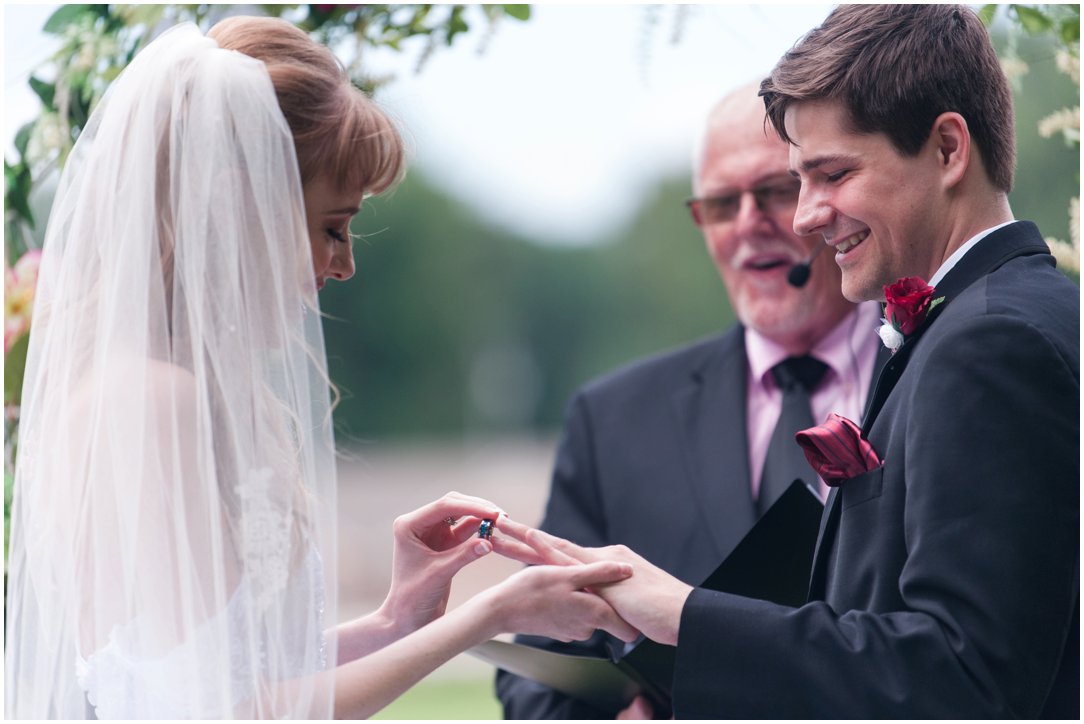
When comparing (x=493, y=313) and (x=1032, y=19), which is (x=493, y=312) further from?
(x=1032, y=19)

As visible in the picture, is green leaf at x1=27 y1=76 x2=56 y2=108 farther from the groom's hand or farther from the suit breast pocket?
the suit breast pocket

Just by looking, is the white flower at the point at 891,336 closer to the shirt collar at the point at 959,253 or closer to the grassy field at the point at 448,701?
the shirt collar at the point at 959,253

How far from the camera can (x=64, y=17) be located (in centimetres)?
356

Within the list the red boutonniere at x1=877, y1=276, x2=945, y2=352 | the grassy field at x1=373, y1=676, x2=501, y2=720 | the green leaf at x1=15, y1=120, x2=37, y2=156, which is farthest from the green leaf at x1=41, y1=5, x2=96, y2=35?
the grassy field at x1=373, y1=676, x2=501, y2=720

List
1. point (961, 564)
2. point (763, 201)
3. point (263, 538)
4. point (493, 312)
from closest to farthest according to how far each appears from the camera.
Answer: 1. point (961, 564)
2. point (263, 538)
3. point (763, 201)
4. point (493, 312)

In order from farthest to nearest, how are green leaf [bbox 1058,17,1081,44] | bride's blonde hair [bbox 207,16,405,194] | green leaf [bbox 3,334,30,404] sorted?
green leaf [bbox 3,334,30,404] < green leaf [bbox 1058,17,1081,44] < bride's blonde hair [bbox 207,16,405,194]

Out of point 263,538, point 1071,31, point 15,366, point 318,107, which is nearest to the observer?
point 263,538

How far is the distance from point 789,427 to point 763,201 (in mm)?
792

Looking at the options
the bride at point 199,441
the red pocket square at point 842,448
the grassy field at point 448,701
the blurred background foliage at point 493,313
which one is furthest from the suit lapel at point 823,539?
the blurred background foliage at point 493,313

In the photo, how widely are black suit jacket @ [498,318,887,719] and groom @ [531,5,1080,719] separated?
1159 millimetres

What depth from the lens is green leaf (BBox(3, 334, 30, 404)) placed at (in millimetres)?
3480

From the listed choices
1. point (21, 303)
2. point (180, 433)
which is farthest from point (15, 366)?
point (180, 433)

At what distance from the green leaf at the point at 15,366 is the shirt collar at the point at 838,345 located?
2345mm

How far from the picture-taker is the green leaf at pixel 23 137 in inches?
143
